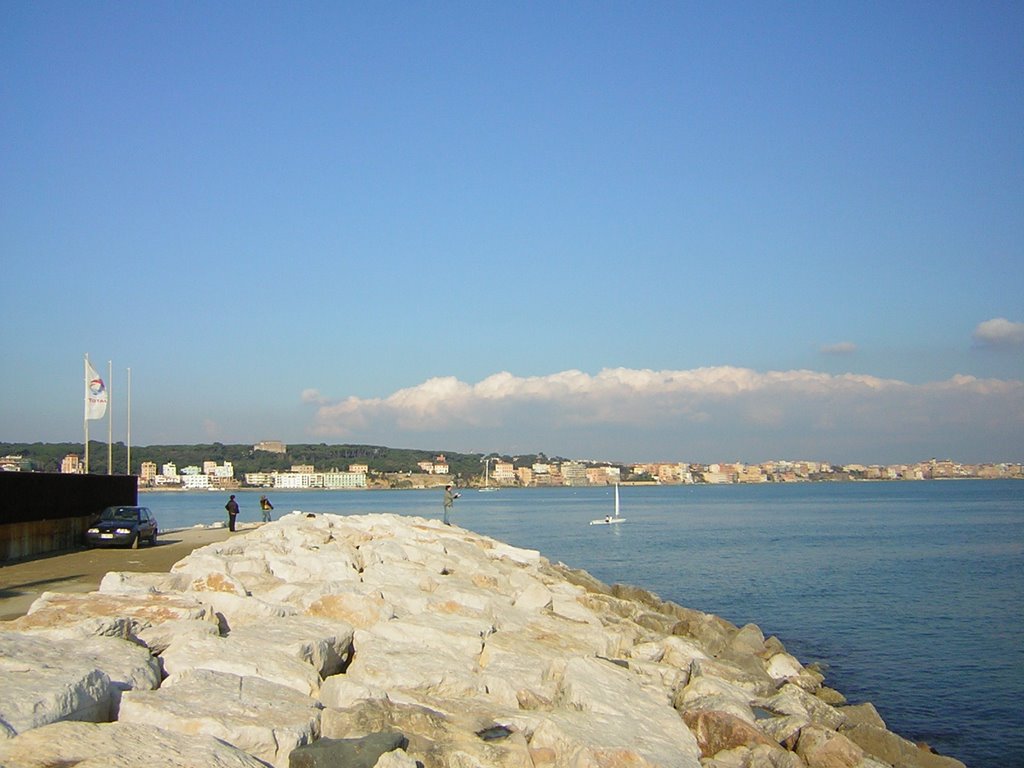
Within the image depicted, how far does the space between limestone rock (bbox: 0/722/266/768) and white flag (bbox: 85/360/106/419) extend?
28038 mm

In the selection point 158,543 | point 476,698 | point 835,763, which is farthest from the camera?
point 158,543

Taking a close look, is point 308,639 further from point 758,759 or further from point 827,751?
point 827,751

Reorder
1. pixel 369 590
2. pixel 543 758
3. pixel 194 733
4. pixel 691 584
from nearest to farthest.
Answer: pixel 194 733
pixel 543 758
pixel 369 590
pixel 691 584

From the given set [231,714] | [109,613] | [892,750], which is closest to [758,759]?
[892,750]

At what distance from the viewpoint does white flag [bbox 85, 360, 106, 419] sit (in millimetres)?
32656

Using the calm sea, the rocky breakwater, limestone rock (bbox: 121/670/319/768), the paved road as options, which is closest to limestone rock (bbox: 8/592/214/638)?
the rocky breakwater

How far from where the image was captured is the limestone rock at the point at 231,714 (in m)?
7.61

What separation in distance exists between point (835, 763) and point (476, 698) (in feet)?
14.0

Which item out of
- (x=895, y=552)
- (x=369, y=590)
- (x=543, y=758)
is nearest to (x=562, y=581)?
(x=369, y=590)

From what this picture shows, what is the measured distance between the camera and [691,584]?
34094 millimetres

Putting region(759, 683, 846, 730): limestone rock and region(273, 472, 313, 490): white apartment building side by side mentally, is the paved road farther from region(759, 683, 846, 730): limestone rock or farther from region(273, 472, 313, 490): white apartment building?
region(273, 472, 313, 490): white apartment building

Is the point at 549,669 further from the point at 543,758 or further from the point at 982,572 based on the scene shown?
the point at 982,572

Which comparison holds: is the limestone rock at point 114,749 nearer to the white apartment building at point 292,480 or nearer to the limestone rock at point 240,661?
the limestone rock at point 240,661

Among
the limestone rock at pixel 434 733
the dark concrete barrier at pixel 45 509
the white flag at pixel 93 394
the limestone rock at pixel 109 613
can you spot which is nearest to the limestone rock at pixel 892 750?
the limestone rock at pixel 434 733
